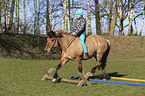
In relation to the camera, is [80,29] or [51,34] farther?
[80,29]

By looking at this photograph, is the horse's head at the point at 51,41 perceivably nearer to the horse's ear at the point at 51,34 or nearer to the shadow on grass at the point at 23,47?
the horse's ear at the point at 51,34

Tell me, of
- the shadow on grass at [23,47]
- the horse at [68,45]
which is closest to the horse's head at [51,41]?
the horse at [68,45]

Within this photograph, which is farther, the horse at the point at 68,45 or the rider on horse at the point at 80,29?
the rider on horse at the point at 80,29

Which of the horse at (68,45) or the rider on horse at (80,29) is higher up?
the rider on horse at (80,29)

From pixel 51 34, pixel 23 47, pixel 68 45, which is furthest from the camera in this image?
pixel 23 47

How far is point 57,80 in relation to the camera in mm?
10039

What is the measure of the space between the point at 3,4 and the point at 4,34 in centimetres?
495

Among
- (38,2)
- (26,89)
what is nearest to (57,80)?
(26,89)

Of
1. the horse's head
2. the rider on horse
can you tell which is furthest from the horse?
the rider on horse

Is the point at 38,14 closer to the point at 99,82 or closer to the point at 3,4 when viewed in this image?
the point at 3,4

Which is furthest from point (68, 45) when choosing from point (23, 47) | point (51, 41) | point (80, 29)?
point (23, 47)

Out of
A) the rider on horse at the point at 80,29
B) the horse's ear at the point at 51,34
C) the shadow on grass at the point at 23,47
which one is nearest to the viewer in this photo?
the horse's ear at the point at 51,34

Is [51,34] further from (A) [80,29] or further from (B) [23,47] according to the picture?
(B) [23,47]

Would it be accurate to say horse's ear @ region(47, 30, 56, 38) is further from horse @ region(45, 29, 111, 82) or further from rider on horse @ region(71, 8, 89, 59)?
rider on horse @ region(71, 8, 89, 59)
